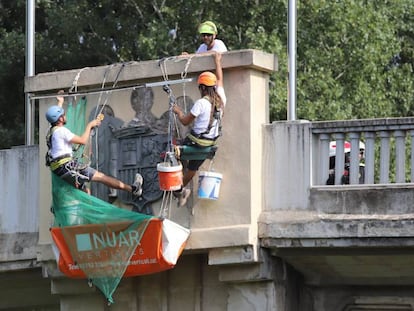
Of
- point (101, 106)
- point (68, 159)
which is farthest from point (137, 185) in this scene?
point (101, 106)

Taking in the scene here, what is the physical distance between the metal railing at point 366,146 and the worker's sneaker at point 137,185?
6.60 feet

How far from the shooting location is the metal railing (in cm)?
1580

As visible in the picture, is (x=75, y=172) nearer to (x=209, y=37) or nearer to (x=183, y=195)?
(x=183, y=195)

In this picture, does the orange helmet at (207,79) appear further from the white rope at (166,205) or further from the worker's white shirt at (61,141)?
the worker's white shirt at (61,141)

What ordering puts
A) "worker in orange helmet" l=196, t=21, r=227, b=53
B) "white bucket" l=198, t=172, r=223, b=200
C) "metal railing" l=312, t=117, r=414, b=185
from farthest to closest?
"worker in orange helmet" l=196, t=21, r=227, b=53 < "white bucket" l=198, t=172, r=223, b=200 < "metal railing" l=312, t=117, r=414, b=185

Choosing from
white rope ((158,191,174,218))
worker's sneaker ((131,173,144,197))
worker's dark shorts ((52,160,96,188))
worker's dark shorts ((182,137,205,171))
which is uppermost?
worker's dark shorts ((182,137,205,171))

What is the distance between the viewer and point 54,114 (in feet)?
55.6

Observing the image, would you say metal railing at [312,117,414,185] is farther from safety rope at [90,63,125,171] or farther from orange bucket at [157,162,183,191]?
safety rope at [90,63,125,171]

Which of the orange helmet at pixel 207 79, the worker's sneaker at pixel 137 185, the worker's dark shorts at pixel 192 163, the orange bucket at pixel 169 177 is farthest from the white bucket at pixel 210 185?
the orange helmet at pixel 207 79

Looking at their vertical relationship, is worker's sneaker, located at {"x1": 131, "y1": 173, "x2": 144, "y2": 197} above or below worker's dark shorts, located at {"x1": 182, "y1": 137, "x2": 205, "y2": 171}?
below

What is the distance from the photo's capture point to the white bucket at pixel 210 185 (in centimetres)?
1622

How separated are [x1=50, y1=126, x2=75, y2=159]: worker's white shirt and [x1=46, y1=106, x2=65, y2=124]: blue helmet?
135 millimetres

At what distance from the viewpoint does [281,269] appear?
54.4 ft

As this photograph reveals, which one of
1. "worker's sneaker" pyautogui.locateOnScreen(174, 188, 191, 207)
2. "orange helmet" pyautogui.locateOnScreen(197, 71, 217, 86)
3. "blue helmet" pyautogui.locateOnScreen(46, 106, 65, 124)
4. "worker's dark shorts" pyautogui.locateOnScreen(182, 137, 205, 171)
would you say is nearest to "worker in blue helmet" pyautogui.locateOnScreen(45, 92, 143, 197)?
"blue helmet" pyautogui.locateOnScreen(46, 106, 65, 124)
